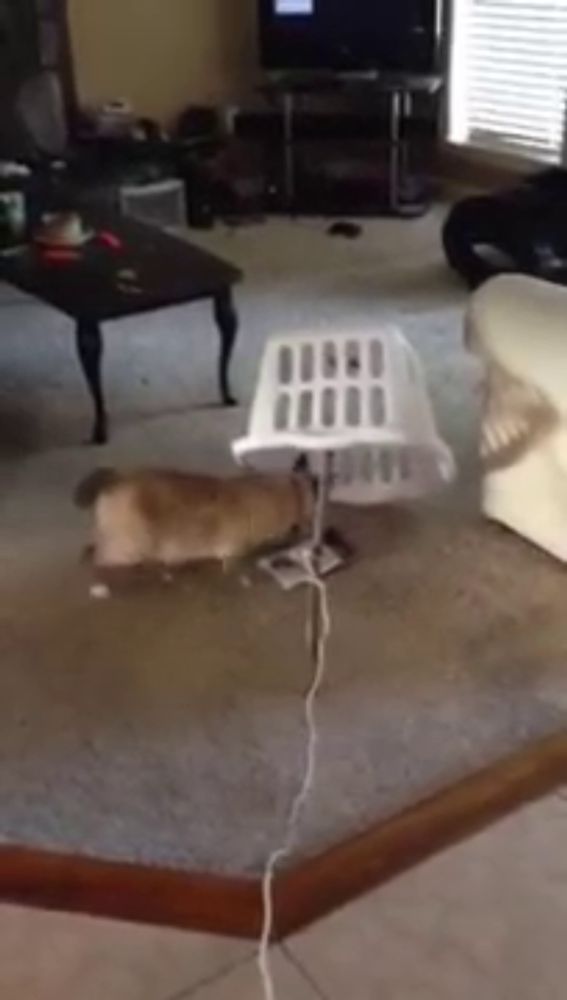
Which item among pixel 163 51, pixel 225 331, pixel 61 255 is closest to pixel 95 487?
pixel 225 331

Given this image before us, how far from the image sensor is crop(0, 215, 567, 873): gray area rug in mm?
2086

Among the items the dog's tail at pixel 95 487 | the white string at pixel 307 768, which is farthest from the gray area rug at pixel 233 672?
the dog's tail at pixel 95 487

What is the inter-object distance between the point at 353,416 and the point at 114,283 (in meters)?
0.99

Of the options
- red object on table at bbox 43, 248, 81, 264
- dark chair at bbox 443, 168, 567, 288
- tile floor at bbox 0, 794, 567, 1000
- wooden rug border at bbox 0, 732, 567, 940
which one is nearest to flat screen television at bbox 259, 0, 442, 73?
dark chair at bbox 443, 168, 567, 288

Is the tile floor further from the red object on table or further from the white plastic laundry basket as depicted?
the red object on table

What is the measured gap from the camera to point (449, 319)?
4.11 meters

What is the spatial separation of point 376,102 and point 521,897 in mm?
4205

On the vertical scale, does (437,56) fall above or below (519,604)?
above

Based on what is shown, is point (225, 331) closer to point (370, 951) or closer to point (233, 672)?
point (233, 672)

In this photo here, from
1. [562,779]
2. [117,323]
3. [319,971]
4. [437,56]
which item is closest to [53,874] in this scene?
[319,971]

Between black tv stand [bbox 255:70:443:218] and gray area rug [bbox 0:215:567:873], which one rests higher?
black tv stand [bbox 255:70:443:218]

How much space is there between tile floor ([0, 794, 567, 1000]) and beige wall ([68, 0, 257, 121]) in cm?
429

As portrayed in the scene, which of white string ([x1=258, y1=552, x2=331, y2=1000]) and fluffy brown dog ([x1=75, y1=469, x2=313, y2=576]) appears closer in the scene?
white string ([x1=258, y1=552, x2=331, y2=1000])

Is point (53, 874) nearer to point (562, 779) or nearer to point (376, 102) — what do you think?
point (562, 779)
